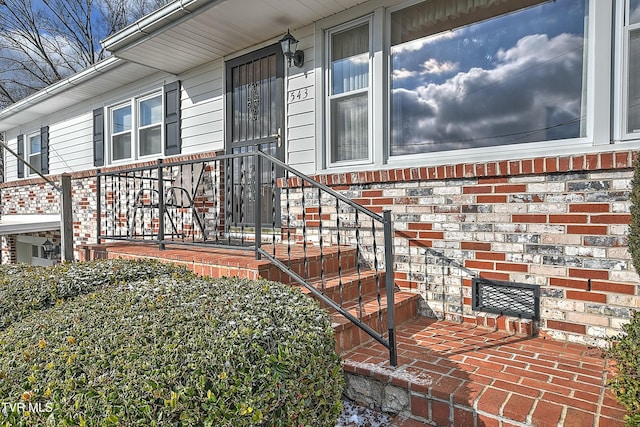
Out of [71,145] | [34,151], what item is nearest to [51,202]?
[71,145]

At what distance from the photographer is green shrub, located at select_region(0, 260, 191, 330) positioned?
246 centimetres

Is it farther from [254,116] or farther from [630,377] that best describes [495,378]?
[254,116]

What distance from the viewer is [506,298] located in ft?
9.52

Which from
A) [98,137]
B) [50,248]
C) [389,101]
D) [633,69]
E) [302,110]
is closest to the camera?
[633,69]

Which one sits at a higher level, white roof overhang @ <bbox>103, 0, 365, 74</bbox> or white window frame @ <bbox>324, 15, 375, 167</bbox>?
white roof overhang @ <bbox>103, 0, 365, 74</bbox>

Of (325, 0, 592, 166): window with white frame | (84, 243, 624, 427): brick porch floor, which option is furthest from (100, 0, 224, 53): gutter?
(84, 243, 624, 427): brick porch floor

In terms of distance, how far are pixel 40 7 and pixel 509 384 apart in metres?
18.4

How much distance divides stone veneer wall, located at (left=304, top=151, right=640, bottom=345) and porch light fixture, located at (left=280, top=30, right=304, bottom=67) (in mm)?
1589

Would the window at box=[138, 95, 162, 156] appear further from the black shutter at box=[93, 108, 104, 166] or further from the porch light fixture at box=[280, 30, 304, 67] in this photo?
the porch light fixture at box=[280, 30, 304, 67]

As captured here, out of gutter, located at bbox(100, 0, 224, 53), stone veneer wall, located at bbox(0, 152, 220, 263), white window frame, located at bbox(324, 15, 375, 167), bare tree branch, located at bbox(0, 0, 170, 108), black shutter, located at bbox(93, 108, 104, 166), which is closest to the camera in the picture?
white window frame, located at bbox(324, 15, 375, 167)

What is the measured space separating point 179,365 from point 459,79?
3.01 meters

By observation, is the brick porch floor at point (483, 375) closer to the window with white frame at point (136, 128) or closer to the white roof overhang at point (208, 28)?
the white roof overhang at point (208, 28)

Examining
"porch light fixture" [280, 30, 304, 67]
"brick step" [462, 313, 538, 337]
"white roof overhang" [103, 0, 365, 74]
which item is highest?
"white roof overhang" [103, 0, 365, 74]

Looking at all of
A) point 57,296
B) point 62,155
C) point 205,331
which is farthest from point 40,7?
point 205,331
